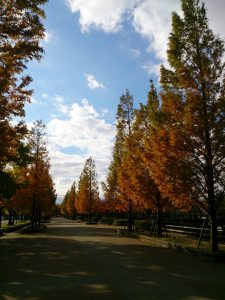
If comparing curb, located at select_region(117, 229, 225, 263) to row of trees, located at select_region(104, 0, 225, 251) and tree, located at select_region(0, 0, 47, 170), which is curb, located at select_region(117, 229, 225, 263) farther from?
tree, located at select_region(0, 0, 47, 170)

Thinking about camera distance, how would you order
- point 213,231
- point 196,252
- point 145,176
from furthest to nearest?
1. point 145,176
2. point 213,231
3. point 196,252

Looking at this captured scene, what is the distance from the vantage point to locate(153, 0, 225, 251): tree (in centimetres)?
1455

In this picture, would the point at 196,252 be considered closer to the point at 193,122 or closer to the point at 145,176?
the point at 193,122

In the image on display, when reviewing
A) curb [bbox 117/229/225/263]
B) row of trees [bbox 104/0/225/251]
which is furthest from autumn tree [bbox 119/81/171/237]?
row of trees [bbox 104/0/225/251]

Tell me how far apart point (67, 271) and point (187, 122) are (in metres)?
7.57

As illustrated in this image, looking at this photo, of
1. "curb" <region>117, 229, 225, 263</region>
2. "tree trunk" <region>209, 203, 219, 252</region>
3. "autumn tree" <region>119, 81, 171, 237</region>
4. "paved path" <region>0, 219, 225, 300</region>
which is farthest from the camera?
"autumn tree" <region>119, 81, 171, 237</region>

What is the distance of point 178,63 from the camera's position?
52.0 ft

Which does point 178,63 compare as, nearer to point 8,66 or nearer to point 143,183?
point 8,66

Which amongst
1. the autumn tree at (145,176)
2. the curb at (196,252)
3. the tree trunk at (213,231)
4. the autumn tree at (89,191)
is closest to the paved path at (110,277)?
the curb at (196,252)

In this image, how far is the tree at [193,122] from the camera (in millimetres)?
14555

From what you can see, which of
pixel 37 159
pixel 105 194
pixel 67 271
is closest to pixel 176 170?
pixel 67 271

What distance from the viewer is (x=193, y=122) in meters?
14.7

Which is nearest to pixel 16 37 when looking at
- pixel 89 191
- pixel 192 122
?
pixel 192 122

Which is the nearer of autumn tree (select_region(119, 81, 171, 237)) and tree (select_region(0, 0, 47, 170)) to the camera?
tree (select_region(0, 0, 47, 170))
